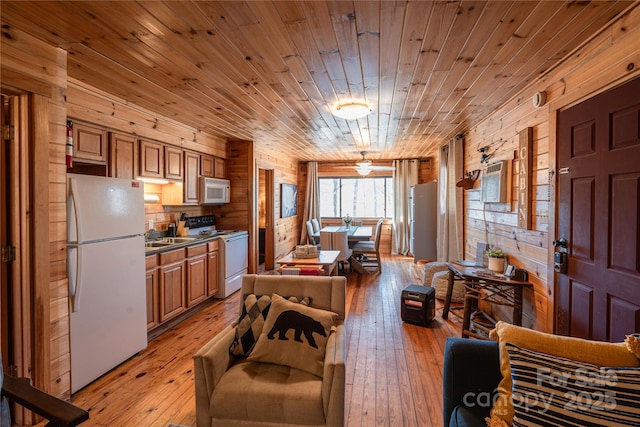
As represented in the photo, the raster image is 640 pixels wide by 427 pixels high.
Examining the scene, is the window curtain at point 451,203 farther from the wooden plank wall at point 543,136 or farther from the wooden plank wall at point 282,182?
the wooden plank wall at point 282,182

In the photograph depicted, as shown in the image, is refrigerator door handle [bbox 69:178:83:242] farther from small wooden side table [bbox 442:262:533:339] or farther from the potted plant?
the potted plant

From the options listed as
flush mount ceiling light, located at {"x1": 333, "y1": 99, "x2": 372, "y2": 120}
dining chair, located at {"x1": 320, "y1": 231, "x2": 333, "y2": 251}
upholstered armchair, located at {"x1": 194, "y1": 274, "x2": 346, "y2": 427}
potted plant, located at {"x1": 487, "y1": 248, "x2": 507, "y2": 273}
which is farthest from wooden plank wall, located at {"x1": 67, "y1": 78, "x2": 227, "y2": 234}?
potted plant, located at {"x1": 487, "y1": 248, "x2": 507, "y2": 273}

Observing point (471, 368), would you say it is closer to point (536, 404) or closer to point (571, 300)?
point (536, 404)

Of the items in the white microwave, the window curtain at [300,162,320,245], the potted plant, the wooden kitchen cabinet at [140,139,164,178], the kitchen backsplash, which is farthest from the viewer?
the window curtain at [300,162,320,245]

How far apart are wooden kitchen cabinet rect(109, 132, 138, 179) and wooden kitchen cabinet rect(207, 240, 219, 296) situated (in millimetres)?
1332

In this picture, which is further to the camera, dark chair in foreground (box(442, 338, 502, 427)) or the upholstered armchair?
the upholstered armchair

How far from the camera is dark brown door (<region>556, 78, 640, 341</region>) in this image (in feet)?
5.70

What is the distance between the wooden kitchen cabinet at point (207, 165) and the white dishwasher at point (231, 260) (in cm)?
92

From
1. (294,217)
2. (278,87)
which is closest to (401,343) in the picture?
(278,87)

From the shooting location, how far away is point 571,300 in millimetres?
2252

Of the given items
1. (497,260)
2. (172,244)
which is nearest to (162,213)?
(172,244)

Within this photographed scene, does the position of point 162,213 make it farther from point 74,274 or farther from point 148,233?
point 74,274

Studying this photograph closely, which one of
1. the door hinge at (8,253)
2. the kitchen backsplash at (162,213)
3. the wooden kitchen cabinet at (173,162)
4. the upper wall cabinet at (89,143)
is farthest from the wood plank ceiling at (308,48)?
the door hinge at (8,253)

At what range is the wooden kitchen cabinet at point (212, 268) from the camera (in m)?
4.15
